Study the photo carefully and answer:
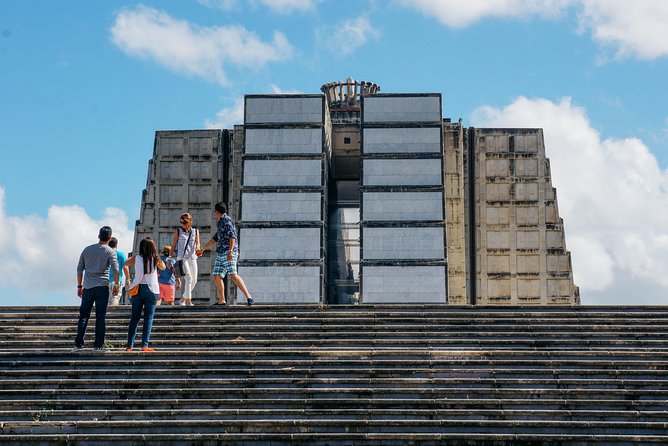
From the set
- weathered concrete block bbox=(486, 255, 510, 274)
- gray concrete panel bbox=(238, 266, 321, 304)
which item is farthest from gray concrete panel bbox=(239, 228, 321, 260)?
weathered concrete block bbox=(486, 255, 510, 274)

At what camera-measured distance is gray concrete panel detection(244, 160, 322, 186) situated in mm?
35750

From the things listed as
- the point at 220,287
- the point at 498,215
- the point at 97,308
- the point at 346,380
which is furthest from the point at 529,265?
the point at 97,308

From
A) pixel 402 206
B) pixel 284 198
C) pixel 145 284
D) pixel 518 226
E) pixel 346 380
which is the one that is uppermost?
pixel 284 198

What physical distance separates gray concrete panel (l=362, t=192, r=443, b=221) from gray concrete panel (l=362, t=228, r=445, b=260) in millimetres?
468

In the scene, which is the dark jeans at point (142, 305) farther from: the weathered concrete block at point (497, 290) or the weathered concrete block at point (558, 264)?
the weathered concrete block at point (558, 264)

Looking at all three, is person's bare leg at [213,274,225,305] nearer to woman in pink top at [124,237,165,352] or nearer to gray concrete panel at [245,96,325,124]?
woman in pink top at [124,237,165,352]

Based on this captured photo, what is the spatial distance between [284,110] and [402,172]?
479 centimetres

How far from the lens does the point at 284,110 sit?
120ft

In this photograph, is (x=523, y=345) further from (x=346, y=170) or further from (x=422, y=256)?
(x=346, y=170)

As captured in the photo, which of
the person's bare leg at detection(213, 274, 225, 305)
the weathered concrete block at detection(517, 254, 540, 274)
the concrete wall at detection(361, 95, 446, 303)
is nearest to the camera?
the person's bare leg at detection(213, 274, 225, 305)

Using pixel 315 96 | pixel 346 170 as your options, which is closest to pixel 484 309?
pixel 315 96

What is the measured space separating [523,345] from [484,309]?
5.33ft

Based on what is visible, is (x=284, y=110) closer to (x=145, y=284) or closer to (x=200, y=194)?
(x=200, y=194)

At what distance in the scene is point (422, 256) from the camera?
3469 cm
